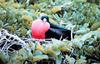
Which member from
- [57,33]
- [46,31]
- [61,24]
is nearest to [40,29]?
[46,31]

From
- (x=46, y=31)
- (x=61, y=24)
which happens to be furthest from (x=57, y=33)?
(x=61, y=24)

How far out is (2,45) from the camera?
304cm

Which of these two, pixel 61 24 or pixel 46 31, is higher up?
pixel 46 31

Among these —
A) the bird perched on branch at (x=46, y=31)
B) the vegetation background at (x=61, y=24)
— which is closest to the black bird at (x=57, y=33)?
the bird perched on branch at (x=46, y=31)

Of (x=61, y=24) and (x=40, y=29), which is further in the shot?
(x=61, y=24)

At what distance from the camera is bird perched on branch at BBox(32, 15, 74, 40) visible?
3.21m

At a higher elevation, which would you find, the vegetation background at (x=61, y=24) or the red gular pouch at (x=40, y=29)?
the red gular pouch at (x=40, y=29)

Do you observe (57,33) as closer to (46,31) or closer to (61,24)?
(46,31)

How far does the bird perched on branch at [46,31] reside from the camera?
3.21 m

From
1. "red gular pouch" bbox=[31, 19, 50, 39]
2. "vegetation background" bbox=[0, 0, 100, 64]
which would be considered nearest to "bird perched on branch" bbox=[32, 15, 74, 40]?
"red gular pouch" bbox=[31, 19, 50, 39]

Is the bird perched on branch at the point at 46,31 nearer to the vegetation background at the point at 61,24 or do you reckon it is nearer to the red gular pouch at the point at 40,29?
the red gular pouch at the point at 40,29

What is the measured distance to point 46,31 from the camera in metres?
3.25

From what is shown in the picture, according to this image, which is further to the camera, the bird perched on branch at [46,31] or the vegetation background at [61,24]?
the bird perched on branch at [46,31]

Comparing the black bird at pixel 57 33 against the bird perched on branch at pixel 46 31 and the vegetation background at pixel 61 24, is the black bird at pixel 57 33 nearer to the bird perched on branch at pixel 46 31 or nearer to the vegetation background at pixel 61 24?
the bird perched on branch at pixel 46 31
